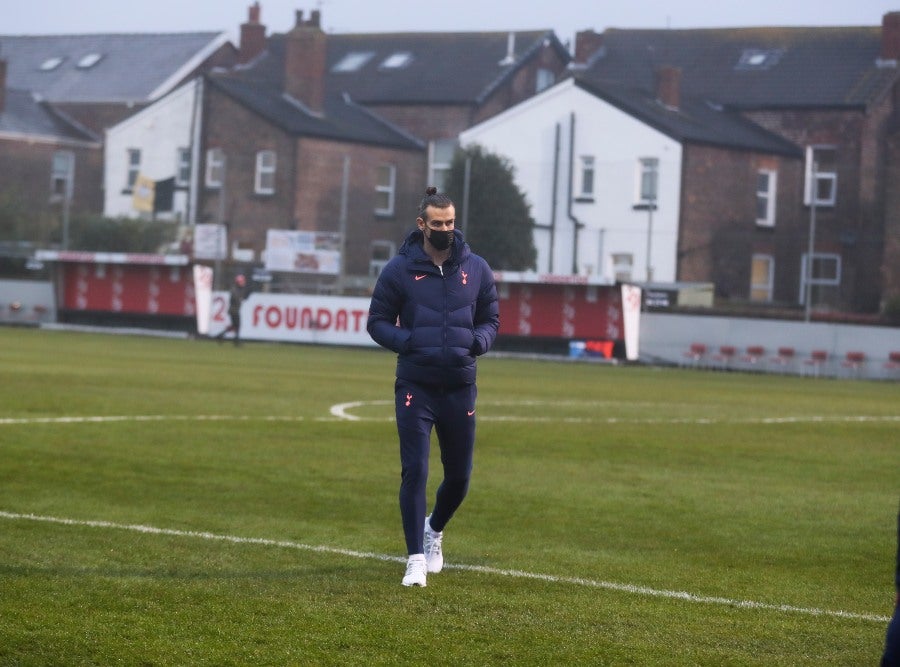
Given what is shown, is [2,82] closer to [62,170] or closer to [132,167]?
[62,170]

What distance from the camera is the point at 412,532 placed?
9367mm

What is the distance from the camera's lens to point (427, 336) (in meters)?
9.39

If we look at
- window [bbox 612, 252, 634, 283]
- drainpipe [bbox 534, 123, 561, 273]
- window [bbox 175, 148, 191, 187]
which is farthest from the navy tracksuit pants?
window [bbox 175, 148, 191, 187]

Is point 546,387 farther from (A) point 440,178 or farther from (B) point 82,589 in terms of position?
(A) point 440,178

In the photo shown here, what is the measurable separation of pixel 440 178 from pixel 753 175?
11268 millimetres

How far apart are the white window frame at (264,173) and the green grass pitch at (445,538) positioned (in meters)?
35.5

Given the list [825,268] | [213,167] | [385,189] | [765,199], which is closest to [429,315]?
[825,268]

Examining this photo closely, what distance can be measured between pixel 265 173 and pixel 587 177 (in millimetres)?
11916

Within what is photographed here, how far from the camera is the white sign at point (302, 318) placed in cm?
4694

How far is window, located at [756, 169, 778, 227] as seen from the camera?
5531 cm

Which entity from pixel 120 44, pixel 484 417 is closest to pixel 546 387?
pixel 484 417

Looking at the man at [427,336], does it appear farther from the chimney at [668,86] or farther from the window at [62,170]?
the window at [62,170]

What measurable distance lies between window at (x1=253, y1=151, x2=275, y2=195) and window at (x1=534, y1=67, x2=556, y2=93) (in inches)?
589

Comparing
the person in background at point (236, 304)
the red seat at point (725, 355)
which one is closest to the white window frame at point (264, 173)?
the person in background at point (236, 304)
